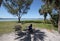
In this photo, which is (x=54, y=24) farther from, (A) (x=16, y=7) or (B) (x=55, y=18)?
(A) (x=16, y=7)

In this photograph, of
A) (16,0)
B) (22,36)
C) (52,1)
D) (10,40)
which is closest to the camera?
(10,40)

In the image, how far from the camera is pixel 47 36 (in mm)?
17266

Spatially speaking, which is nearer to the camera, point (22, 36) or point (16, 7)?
point (22, 36)

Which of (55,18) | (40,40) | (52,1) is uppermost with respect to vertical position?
(52,1)

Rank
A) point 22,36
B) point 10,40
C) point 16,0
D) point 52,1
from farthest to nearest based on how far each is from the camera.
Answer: point 16,0, point 52,1, point 22,36, point 10,40

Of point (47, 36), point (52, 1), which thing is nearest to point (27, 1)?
point (52, 1)

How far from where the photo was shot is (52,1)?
19719 mm

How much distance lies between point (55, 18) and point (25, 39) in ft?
47.3

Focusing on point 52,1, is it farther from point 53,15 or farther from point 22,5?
point 22,5

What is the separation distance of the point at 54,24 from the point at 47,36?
481 inches

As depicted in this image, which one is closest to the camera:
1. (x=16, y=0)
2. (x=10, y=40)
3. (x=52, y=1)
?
(x=10, y=40)

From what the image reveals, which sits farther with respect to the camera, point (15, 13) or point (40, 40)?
point (15, 13)

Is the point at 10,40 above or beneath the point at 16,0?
beneath

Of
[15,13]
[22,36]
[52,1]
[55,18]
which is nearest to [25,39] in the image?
[22,36]
